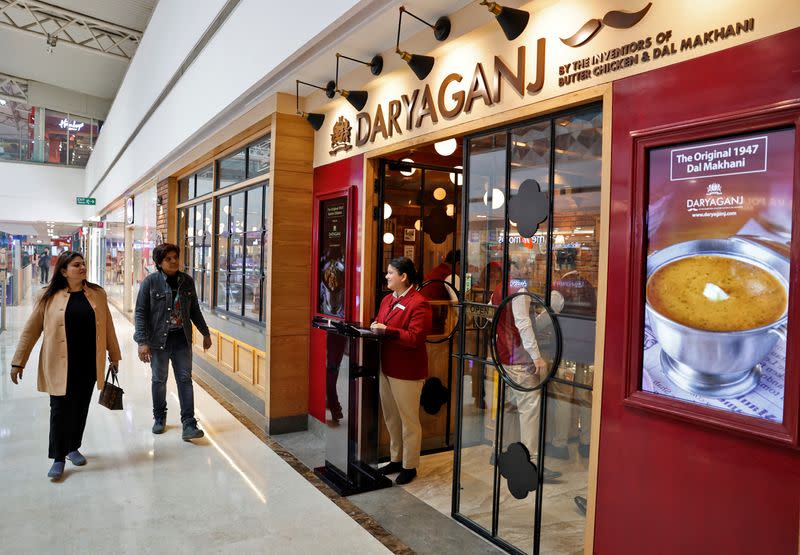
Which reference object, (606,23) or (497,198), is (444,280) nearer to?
A: (497,198)

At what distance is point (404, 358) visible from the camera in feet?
12.6

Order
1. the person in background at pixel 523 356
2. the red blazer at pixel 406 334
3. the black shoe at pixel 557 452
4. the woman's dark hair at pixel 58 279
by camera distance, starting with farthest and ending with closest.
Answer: the woman's dark hair at pixel 58 279 → the red blazer at pixel 406 334 → the person in background at pixel 523 356 → the black shoe at pixel 557 452

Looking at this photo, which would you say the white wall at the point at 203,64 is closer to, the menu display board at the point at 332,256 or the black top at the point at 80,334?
the menu display board at the point at 332,256

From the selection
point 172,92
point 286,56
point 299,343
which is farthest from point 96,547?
point 172,92

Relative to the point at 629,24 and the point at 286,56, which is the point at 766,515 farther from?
the point at 286,56

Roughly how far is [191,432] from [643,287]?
12.8 feet

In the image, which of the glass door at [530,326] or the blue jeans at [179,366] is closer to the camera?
the glass door at [530,326]

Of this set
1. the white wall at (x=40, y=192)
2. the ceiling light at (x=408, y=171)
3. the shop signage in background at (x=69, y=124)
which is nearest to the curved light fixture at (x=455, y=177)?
the ceiling light at (x=408, y=171)

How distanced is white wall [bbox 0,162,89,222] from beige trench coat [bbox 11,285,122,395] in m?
18.3

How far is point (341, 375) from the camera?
390 cm

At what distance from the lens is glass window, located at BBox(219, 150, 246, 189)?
20.3ft

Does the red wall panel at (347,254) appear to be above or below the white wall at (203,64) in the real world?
below

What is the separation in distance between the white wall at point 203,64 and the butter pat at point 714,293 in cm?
244

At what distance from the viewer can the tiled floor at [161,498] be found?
295 centimetres
